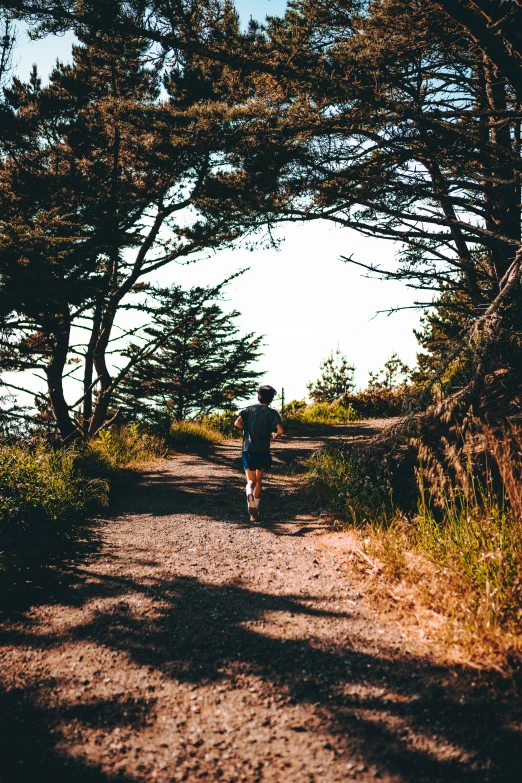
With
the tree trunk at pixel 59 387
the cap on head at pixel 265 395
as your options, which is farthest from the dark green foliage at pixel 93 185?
the cap on head at pixel 265 395

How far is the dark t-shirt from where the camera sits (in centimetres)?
700

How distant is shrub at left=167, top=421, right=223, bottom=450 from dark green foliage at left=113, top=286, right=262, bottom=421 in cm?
174

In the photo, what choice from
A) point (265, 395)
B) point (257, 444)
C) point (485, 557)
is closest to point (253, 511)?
point (257, 444)

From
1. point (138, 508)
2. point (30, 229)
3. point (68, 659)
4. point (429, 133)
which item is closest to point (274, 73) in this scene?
point (429, 133)

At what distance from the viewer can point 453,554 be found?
153 inches

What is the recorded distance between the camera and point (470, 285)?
880cm

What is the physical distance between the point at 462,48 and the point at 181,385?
11916 mm

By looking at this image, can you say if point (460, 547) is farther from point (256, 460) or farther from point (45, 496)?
point (45, 496)

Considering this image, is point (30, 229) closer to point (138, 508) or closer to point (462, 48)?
point (138, 508)

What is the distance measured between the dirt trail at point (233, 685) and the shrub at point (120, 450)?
3954mm

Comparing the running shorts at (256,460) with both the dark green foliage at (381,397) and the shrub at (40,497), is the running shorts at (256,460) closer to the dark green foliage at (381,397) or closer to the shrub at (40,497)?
the shrub at (40,497)

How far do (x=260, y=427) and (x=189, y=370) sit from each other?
408 inches

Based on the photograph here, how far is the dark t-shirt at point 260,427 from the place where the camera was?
7.00 metres

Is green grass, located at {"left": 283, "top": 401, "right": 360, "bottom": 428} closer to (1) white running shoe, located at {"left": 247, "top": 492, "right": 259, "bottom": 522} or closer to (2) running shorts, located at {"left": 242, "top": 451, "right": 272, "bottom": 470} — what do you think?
(2) running shorts, located at {"left": 242, "top": 451, "right": 272, "bottom": 470}
